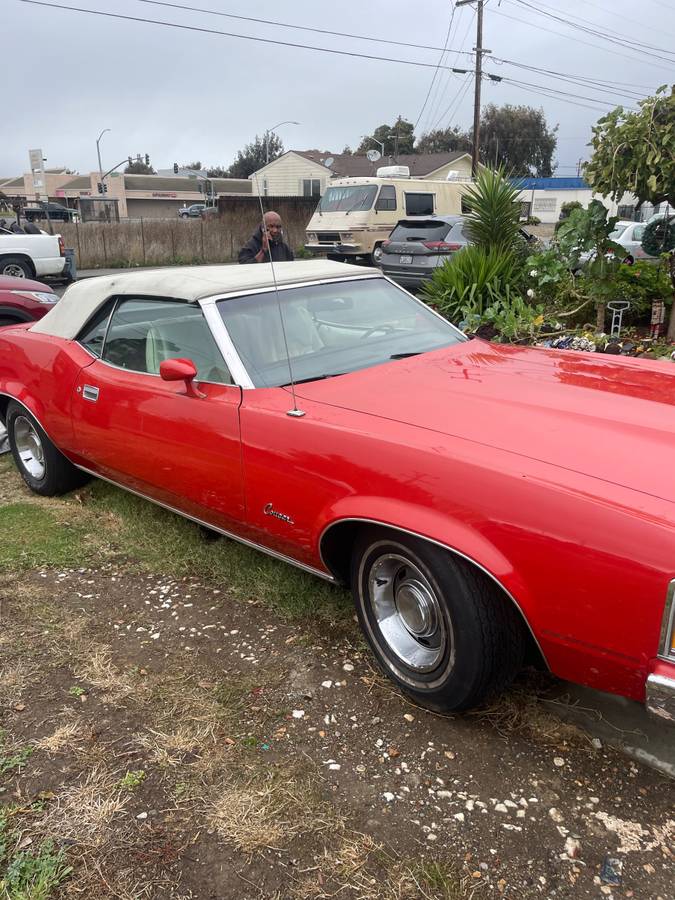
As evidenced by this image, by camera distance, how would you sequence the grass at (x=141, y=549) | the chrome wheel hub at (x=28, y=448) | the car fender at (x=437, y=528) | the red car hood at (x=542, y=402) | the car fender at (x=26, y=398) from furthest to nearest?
1. the chrome wheel hub at (x=28, y=448)
2. the car fender at (x=26, y=398)
3. the grass at (x=141, y=549)
4. the red car hood at (x=542, y=402)
5. the car fender at (x=437, y=528)

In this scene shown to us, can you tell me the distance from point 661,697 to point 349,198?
70.1ft

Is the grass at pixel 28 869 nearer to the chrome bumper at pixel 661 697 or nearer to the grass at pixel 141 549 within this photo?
the grass at pixel 141 549

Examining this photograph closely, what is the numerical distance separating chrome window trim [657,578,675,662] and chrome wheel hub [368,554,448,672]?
703mm

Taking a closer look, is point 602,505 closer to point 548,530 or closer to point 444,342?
point 548,530

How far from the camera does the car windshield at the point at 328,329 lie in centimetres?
326

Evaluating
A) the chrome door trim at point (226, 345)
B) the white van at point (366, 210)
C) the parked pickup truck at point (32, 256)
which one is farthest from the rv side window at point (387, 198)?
the chrome door trim at point (226, 345)

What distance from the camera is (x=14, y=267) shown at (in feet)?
50.7

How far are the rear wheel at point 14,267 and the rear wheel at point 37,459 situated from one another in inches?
455

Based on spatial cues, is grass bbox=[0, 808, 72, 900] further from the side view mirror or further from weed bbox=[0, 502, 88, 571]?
weed bbox=[0, 502, 88, 571]

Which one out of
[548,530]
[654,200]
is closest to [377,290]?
[548,530]

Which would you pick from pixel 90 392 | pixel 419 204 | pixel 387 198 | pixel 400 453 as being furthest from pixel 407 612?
pixel 419 204

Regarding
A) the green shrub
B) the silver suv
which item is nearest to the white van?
the silver suv

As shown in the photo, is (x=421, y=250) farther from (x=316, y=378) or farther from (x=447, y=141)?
(x=447, y=141)

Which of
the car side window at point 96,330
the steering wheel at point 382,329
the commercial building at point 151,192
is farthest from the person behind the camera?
the commercial building at point 151,192
